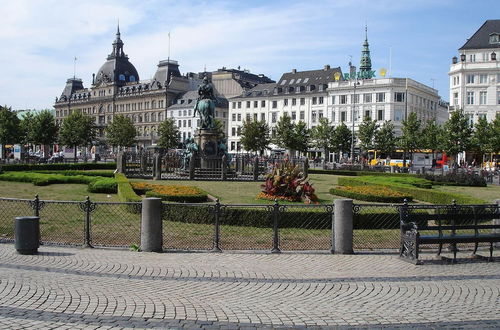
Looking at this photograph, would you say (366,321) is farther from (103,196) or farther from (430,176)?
(430,176)

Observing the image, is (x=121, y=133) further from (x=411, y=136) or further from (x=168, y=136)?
(x=411, y=136)

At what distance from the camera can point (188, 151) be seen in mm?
36156

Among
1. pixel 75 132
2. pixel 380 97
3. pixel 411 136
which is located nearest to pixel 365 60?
pixel 380 97

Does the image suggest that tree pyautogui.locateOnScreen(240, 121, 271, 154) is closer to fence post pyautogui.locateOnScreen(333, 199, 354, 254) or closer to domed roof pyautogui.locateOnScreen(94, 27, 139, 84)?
domed roof pyautogui.locateOnScreen(94, 27, 139, 84)

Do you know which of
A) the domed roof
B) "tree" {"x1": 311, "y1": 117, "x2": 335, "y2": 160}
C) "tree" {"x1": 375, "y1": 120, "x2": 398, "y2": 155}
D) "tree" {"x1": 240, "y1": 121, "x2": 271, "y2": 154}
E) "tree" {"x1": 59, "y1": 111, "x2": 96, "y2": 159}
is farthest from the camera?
the domed roof

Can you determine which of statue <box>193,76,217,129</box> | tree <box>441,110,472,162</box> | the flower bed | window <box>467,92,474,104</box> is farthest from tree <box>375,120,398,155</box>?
the flower bed

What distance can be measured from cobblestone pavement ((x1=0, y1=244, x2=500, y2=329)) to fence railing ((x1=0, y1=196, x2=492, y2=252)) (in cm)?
120

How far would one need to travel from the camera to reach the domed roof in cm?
12650

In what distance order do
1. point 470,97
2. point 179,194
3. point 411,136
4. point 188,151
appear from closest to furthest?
point 179,194, point 188,151, point 411,136, point 470,97

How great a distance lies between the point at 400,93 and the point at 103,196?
6483 cm

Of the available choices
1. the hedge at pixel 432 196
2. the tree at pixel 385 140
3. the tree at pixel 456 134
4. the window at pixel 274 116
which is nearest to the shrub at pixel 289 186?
the hedge at pixel 432 196

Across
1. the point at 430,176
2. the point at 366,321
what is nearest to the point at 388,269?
the point at 366,321

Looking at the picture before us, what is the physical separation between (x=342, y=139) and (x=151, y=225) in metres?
66.0

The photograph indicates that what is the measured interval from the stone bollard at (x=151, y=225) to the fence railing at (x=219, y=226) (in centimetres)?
47
